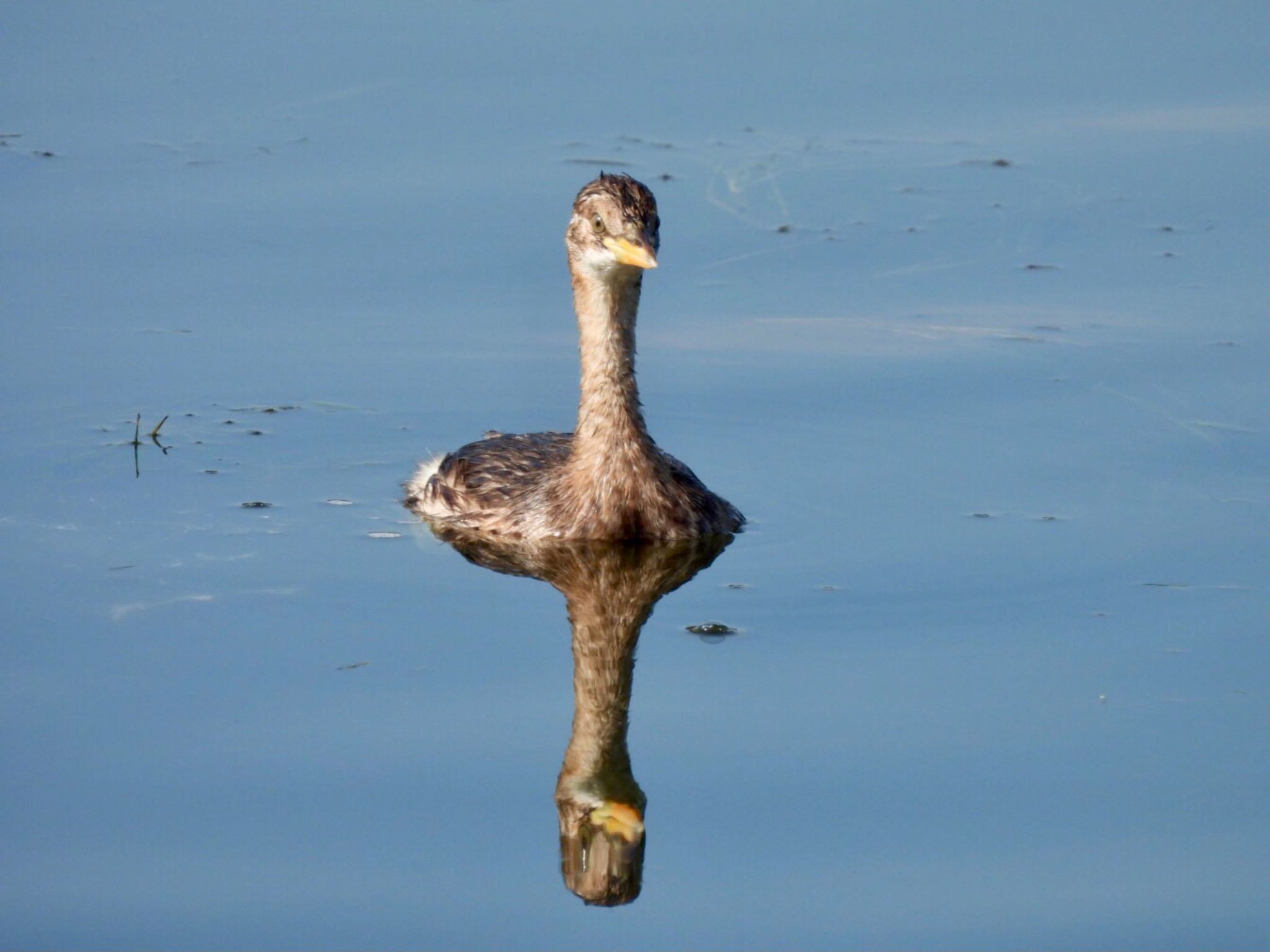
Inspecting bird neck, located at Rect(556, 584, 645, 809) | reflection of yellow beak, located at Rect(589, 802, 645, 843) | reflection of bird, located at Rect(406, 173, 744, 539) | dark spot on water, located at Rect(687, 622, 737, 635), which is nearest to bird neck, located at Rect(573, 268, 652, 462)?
reflection of bird, located at Rect(406, 173, 744, 539)

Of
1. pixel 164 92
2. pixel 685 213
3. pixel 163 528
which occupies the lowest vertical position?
pixel 163 528

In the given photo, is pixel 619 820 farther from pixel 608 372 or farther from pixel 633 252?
pixel 608 372

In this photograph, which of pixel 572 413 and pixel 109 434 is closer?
pixel 109 434

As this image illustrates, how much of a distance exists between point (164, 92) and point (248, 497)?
6121mm

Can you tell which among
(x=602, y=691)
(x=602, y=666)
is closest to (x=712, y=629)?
(x=602, y=666)

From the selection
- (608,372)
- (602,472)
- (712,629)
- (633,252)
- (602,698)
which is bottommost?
(602,698)

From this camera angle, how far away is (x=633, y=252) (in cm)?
1023

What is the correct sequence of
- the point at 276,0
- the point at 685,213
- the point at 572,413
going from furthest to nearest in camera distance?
the point at 276,0
the point at 685,213
the point at 572,413

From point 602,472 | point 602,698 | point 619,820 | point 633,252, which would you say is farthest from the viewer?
point 602,472

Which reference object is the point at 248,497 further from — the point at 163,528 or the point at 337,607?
the point at 337,607

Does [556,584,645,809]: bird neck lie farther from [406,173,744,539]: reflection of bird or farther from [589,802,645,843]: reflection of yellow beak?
[406,173,744,539]: reflection of bird

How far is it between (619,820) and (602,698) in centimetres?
106

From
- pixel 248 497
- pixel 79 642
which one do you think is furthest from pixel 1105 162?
pixel 79 642

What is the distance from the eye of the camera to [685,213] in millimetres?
14875
